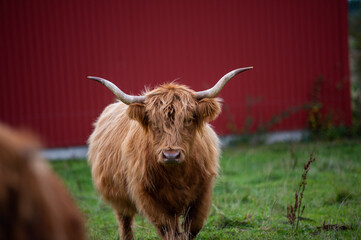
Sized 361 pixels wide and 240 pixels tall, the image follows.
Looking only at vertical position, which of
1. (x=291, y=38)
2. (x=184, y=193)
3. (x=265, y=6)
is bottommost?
(x=184, y=193)

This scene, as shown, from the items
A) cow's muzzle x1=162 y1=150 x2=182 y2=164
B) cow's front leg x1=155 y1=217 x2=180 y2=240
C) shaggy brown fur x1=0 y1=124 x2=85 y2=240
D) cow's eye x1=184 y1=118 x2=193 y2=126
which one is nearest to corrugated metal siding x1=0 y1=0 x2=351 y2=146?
cow's eye x1=184 y1=118 x2=193 y2=126

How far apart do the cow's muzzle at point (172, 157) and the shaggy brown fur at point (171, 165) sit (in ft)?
0.11

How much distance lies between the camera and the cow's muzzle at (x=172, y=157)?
3842mm

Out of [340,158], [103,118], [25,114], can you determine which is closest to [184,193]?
[103,118]

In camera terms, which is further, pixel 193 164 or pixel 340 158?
pixel 340 158

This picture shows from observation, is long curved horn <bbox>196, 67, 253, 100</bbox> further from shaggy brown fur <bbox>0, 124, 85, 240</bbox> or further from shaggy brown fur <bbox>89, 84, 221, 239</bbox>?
shaggy brown fur <bbox>0, 124, 85, 240</bbox>

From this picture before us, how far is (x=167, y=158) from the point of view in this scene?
3.86 metres

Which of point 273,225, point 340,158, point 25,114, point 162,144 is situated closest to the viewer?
point 162,144

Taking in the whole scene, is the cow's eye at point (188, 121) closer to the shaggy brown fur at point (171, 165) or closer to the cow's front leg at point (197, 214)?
the shaggy brown fur at point (171, 165)

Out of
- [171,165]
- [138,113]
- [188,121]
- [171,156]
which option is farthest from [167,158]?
[138,113]

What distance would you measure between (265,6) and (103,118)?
7.34 meters

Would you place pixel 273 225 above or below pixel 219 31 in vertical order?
below

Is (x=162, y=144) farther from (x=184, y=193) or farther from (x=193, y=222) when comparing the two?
(x=193, y=222)

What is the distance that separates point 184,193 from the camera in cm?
418
